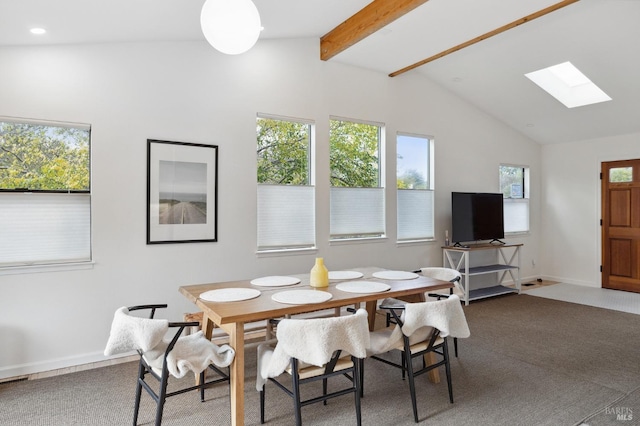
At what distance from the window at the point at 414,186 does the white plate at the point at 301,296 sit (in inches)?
113

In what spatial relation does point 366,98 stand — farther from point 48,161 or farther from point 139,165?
point 48,161

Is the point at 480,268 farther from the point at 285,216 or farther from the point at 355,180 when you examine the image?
the point at 285,216

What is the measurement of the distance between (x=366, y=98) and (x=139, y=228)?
10.0 ft

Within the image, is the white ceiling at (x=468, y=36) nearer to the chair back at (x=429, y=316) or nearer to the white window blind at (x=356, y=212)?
the white window blind at (x=356, y=212)

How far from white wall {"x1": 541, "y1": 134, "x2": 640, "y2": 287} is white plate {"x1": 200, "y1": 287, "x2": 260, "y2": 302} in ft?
20.3

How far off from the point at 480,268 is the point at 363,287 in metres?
3.63

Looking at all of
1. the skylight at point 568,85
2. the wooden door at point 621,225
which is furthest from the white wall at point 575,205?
the skylight at point 568,85

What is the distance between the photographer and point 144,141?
3.57 metres

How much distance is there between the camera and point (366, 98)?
5000 mm

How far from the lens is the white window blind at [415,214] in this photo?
5.38 meters

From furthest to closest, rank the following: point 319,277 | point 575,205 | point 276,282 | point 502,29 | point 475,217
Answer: point 575,205 → point 475,217 → point 502,29 → point 276,282 → point 319,277

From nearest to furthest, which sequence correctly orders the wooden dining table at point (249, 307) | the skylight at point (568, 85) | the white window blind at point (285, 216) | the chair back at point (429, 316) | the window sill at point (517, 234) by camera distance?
the wooden dining table at point (249, 307) → the chair back at point (429, 316) → the white window blind at point (285, 216) → the skylight at point (568, 85) → the window sill at point (517, 234)

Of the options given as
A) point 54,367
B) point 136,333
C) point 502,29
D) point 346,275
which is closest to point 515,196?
point 502,29

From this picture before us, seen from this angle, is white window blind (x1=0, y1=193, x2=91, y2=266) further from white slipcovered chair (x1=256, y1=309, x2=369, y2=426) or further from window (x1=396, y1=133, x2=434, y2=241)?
window (x1=396, y1=133, x2=434, y2=241)
